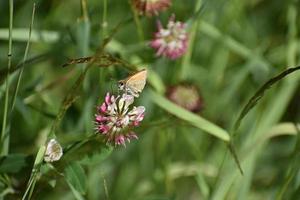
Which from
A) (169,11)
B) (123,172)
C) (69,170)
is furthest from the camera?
(169,11)

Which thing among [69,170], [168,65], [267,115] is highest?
[168,65]

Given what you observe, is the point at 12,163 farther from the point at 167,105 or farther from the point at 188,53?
the point at 188,53

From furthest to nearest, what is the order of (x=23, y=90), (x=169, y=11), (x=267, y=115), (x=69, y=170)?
1. (x=169, y=11)
2. (x=267, y=115)
3. (x=23, y=90)
4. (x=69, y=170)

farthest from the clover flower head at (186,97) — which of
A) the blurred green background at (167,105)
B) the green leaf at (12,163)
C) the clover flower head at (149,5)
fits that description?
the green leaf at (12,163)

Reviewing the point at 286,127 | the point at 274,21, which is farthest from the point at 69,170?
the point at 274,21

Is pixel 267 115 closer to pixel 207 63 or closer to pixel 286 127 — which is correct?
pixel 286 127

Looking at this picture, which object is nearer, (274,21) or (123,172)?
(123,172)
